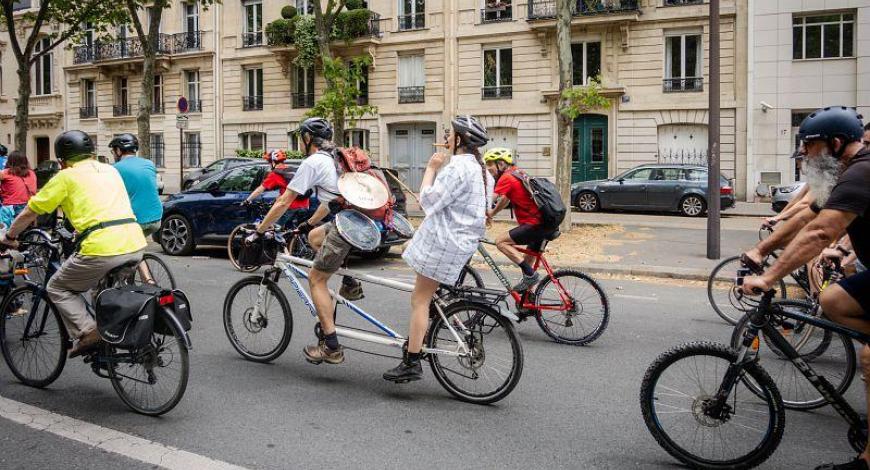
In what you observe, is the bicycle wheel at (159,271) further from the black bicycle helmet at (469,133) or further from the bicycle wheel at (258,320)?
the black bicycle helmet at (469,133)

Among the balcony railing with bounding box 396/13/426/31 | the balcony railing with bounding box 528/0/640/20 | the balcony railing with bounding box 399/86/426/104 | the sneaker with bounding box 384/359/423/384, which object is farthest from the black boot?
the balcony railing with bounding box 396/13/426/31

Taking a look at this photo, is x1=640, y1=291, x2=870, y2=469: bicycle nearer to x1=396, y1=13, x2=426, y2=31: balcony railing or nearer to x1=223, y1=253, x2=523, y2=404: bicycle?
x1=223, y1=253, x2=523, y2=404: bicycle

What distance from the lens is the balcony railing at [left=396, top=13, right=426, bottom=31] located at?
99.6 feet

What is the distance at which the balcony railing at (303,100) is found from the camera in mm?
32656

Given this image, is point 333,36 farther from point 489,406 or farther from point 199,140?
point 489,406

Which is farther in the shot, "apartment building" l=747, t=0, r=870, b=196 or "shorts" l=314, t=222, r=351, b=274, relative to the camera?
"apartment building" l=747, t=0, r=870, b=196

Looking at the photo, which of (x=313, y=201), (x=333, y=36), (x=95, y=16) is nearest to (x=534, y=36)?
(x=333, y=36)

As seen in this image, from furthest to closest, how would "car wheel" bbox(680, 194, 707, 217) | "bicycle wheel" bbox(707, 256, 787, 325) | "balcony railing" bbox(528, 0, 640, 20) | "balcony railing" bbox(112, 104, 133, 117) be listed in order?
"balcony railing" bbox(112, 104, 133, 117), "balcony railing" bbox(528, 0, 640, 20), "car wheel" bbox(680, 194, 707, 217), "bicycle wheel" bbox(707, 256, 787, 325)

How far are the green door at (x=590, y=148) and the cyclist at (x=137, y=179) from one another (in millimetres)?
22003

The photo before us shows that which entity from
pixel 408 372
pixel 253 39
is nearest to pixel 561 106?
pixel 408 372

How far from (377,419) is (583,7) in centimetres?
2527

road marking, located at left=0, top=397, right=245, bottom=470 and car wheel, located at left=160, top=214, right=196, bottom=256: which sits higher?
car wheel, located at left=160, top=214, right=196, bottom=256

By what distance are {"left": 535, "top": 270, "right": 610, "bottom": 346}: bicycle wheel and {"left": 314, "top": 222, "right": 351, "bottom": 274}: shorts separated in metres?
2.29

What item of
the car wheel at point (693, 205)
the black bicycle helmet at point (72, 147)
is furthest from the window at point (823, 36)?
the black bicycle helmet at point (72, 147)
